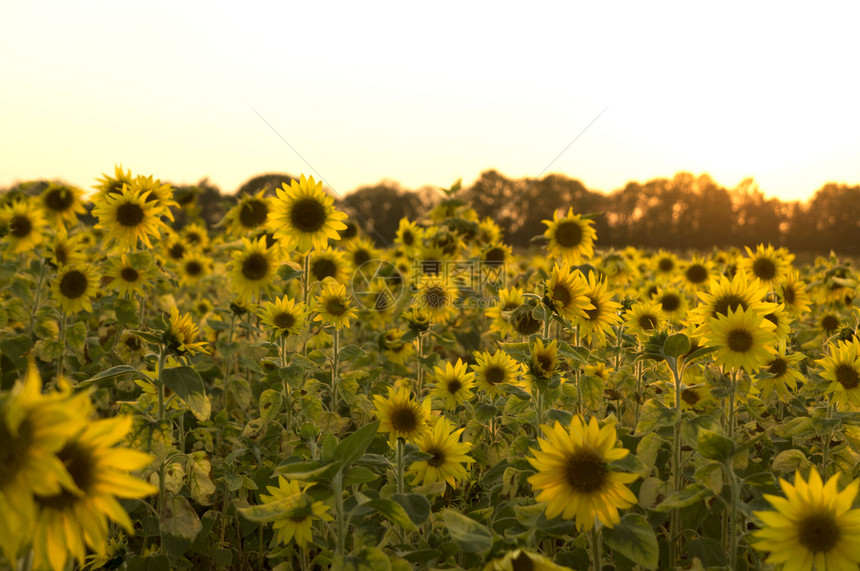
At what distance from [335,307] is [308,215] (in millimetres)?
765

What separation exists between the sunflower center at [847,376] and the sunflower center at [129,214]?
4.81 meters

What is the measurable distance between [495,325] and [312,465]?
9.92ft

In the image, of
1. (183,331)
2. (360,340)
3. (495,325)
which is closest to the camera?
(183,331)

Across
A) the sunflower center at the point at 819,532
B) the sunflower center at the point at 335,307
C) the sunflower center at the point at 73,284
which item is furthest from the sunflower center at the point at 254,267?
the sunflower center at the point at 819,532

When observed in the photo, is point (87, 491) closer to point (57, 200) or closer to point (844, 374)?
point (844, 374)

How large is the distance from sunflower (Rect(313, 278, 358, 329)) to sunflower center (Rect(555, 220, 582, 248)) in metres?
2.48

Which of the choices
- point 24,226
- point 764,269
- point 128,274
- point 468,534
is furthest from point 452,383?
point 24,226

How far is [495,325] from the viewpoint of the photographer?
459 cm

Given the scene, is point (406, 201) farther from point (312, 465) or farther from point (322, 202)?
point (312, 465)

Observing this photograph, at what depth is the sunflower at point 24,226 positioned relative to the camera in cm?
587

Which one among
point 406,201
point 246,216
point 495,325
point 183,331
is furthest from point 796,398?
point 406,201

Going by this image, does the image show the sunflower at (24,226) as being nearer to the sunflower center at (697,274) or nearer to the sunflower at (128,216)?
the sunflower at (128,216)

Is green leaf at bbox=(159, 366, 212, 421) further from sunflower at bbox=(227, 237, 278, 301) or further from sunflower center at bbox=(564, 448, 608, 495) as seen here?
sunflower at bbox=(227, 237, 278, 301)

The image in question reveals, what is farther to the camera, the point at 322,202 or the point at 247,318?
the point at 247,318
